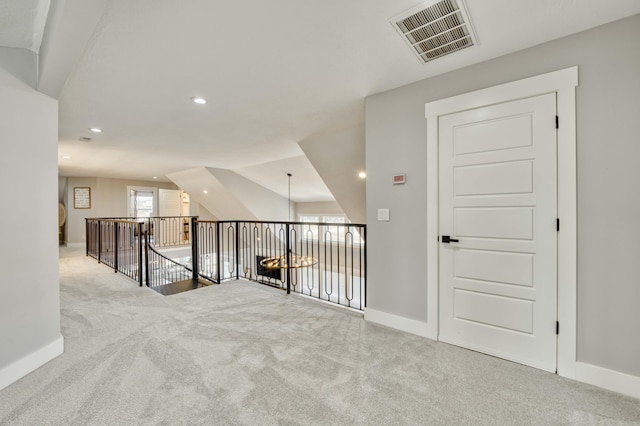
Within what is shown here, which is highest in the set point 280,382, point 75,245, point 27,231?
point 27,231

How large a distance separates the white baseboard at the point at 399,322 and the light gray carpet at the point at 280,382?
9 centimetres

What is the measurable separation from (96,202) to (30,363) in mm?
8930

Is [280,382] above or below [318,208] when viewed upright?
below

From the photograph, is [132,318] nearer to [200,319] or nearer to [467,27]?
[200,319]

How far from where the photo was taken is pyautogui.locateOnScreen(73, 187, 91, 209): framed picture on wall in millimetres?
8766

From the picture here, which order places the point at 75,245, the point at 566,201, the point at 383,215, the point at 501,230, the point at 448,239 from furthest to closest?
1. the point at 75,245
2. the point at 383,215
3. the point at 448,239
4. the point at 501,230
5. the point at 566,201

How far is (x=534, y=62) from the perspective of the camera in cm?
200

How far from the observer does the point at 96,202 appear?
29.5 ft

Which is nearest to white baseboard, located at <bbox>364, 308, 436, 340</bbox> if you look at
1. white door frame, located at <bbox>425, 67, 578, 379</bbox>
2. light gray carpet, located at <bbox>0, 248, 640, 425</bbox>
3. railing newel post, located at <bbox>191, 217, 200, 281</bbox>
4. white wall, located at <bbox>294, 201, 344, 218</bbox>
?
light gray carpet, located at <bbox>0, 248, 640, 425</bbox>

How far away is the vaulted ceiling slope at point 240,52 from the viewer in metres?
1.60

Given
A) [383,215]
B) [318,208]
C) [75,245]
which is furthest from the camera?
[318,208]

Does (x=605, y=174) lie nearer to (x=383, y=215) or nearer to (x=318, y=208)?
(x=383, y=215)

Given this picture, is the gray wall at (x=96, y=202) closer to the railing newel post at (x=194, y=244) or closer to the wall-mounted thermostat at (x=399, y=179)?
the railing newel post at (x=194, y=244)

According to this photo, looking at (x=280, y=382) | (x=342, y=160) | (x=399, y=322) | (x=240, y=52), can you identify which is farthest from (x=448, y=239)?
(x=342, y=160)
